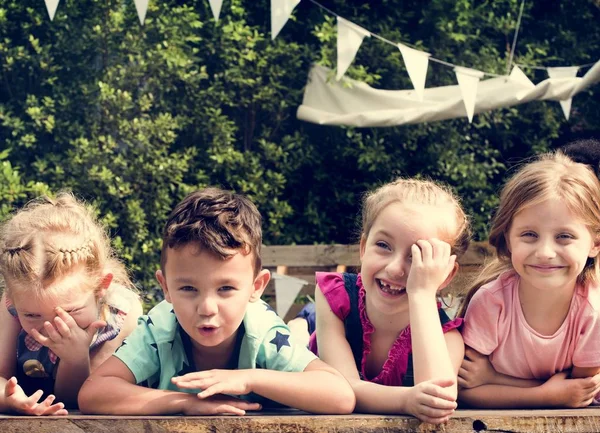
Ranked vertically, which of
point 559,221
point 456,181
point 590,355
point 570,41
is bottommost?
point 590,355

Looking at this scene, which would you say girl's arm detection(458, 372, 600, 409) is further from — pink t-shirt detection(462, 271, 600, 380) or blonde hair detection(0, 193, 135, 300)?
blonde hair detection(0, 193, 135, 300)

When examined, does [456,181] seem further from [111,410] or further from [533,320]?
[111,410]

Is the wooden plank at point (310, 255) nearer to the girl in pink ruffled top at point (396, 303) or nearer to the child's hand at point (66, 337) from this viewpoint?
the girl in pink ruffled top at point (396, 303)

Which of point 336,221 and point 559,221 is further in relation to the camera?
point 336,221

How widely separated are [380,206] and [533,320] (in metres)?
0.44

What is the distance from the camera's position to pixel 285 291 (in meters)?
5.21

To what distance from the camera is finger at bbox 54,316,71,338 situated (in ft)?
6.59

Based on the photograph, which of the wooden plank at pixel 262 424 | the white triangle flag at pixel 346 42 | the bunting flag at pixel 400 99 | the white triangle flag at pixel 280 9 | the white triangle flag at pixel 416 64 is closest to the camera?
the wooden plank at pixel 262 424

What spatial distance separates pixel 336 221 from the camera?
699 centimetres

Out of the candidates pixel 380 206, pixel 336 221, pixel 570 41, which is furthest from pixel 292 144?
pixel 380 206

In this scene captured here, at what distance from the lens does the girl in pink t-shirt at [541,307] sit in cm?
199

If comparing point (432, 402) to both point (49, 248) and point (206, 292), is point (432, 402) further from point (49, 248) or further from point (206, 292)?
point (49, 248)

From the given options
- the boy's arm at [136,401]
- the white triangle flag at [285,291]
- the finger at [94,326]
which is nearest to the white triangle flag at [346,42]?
the white triangle flag at [285,291]

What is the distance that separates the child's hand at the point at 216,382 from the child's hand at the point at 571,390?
66 centimetres
